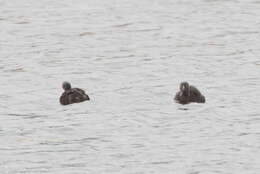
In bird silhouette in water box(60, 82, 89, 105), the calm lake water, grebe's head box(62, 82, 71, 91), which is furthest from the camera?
grebe's head box(62, 82, 71, 91)

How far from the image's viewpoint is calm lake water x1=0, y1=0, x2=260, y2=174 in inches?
525

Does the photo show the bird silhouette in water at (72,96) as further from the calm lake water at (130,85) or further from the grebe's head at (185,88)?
the grebe's head at (185,88)

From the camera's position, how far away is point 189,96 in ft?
53.0

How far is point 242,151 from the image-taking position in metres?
13.4

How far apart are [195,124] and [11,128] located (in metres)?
3.03

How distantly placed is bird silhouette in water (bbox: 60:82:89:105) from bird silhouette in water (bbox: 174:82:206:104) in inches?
68.4

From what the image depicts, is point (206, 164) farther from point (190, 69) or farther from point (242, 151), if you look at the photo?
point (190, 69)

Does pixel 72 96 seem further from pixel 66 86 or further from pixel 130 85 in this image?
pixel 130 85

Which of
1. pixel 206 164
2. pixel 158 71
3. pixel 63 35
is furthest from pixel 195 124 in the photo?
pixel 63 35

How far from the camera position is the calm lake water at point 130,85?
13.3 metres

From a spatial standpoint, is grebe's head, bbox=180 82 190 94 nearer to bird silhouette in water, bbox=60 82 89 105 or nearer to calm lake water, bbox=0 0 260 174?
calm lake water, bbox=0 0 260 174

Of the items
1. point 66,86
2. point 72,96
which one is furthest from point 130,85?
point 72,96

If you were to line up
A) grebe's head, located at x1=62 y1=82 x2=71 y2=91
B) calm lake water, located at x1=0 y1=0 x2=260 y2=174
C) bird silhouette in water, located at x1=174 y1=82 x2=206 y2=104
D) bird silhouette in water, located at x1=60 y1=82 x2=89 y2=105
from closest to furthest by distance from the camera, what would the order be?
calm lake water, located at x1=0 y1=0 x2=260 y2=174 < bird silhouette in water, located at x1=174 y1=82 x2=206 y2=104 < bird silhouette in water, located at x1=60 y1=82 x2=89 y2=105 < grebe's head, located at x1=62 y1=82 x2=71 y2=91

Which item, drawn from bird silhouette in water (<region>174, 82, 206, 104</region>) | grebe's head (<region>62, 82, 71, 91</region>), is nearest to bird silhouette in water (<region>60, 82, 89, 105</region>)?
grebe's head (<region>62, 82, 71, 91</region>)
